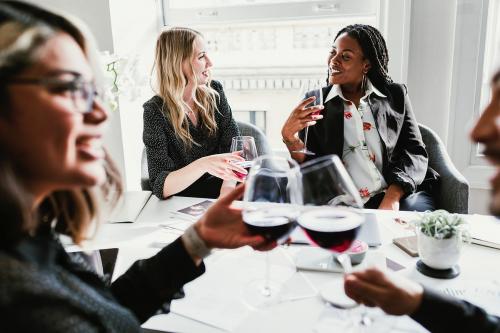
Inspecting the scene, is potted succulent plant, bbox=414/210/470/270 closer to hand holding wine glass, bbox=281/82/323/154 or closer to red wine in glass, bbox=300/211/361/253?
red wine in glass, bbox=300/211/361/253

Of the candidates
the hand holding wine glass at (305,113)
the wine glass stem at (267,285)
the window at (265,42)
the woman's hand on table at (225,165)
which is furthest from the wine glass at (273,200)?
the window at (265,42)

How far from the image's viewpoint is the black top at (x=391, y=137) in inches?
81.3

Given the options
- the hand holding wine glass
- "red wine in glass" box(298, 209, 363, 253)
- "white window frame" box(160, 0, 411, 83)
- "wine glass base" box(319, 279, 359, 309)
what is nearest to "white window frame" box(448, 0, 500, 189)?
"white window frame" box(160, 0, 411, 83)

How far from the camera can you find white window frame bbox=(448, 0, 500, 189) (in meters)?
2.44

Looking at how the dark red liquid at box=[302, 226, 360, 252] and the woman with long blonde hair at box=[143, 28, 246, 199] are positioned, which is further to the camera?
the woman with long blonde hair at box=[143, 28, 246, 199]

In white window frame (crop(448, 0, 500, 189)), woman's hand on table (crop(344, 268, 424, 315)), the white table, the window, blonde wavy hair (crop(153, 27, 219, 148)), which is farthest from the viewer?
the window

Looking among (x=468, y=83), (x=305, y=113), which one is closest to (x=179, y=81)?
(x=305, y=113)

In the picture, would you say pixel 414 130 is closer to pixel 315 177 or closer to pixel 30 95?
pixel 315 177

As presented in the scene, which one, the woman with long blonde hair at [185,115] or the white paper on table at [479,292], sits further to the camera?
the woman with long blonde hair at [185,115]

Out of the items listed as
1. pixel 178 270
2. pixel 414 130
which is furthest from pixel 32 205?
pixel 414 130

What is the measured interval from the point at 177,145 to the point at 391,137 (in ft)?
3.38

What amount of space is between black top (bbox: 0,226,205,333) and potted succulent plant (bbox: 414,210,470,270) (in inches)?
22.3

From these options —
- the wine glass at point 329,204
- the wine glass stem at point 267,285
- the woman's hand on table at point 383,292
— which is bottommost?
the wine glass stem at point 267,285

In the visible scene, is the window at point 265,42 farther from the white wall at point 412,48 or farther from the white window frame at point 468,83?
the white window frame at point 468,83
